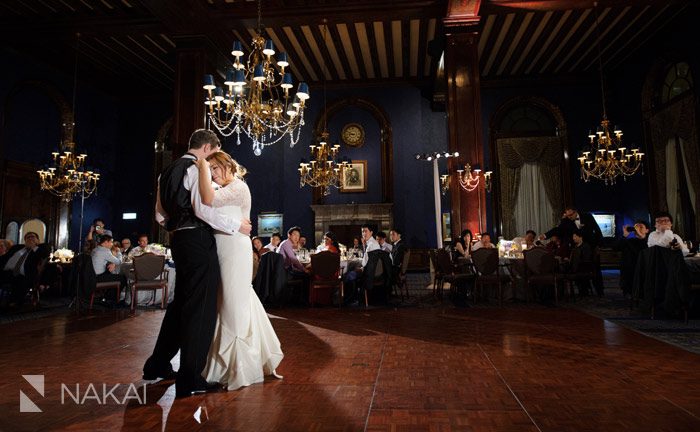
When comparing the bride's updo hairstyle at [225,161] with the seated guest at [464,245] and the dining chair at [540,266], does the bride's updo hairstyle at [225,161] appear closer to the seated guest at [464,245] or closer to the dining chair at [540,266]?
the dining chair at [540,266]

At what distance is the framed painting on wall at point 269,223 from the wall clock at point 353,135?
9.98 feet

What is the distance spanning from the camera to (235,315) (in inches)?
91.0

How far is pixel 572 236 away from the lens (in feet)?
23.4

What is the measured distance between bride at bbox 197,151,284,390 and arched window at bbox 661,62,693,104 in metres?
10.4

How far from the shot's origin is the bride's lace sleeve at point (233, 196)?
2.24 m

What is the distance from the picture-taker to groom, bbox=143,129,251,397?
2.14m

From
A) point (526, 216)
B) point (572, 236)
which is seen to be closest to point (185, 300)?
point (572, 236)

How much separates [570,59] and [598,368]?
11.1 m

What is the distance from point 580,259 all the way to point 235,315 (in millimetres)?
6029

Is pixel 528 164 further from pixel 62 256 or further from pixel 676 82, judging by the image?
pixel 62 256

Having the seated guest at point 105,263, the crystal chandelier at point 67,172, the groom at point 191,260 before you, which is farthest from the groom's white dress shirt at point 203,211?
the crystal chandelier at point 67,172

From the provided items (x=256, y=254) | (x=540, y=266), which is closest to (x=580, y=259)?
(x=540, y=266)

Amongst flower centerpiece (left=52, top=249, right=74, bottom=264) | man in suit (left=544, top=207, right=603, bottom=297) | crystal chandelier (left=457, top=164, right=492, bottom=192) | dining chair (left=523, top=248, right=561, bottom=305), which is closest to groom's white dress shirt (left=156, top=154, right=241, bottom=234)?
dining chair (left=523, top=248, right=561, bottom=305)

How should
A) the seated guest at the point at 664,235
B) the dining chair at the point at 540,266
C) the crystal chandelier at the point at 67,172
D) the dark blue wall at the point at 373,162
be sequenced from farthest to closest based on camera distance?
the dark blue wall at the point at 373,162, the crystal chandelier at the point at 67,172, the dining chair at the point at 540,266, the seated guest at the point at 664,235
